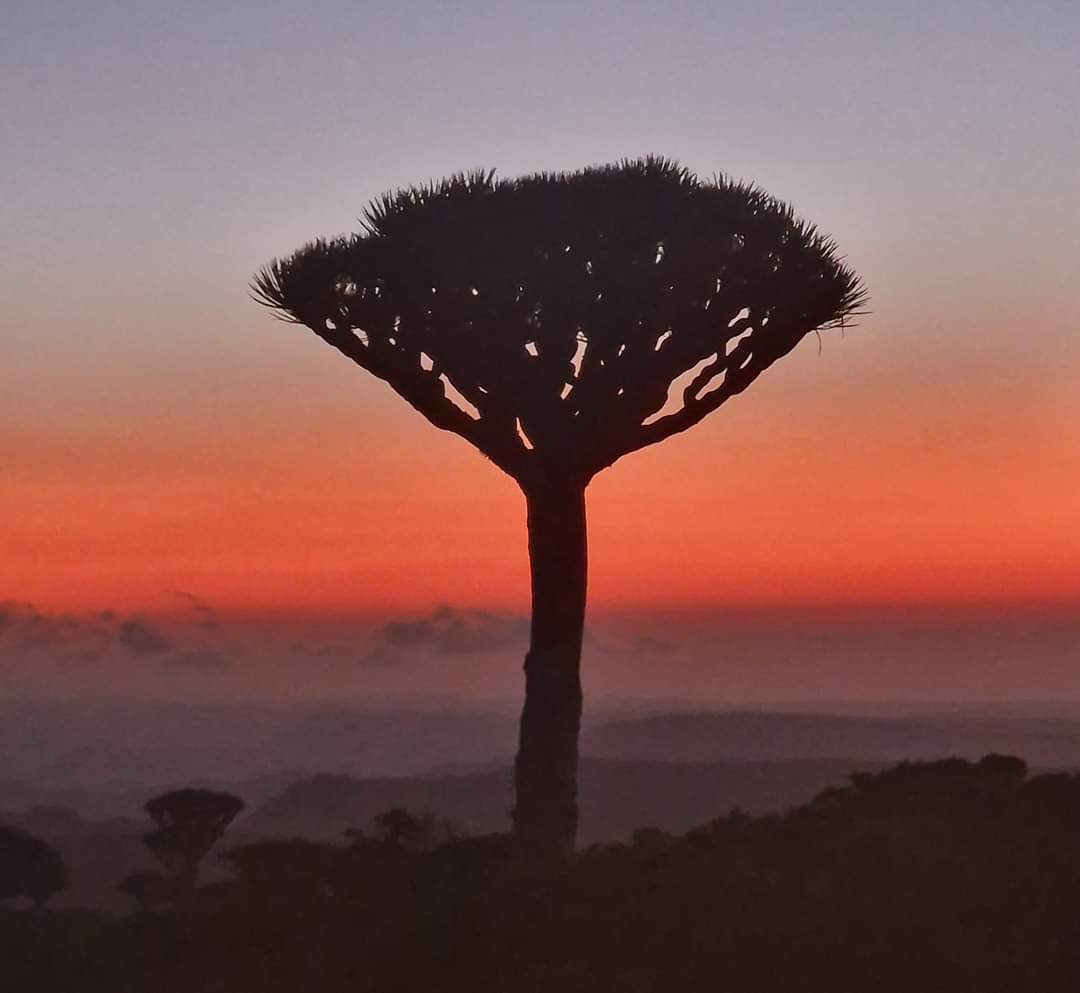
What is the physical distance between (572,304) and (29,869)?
949 inches

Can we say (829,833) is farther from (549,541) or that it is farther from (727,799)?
(727,799)

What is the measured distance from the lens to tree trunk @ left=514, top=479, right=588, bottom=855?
49.7 ft

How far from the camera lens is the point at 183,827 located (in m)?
34.7

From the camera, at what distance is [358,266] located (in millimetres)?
15445

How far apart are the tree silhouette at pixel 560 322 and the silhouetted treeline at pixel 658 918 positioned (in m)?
2.32

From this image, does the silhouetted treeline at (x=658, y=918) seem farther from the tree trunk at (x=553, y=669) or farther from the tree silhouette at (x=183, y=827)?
the tree silhouette at (x=183, y=827)

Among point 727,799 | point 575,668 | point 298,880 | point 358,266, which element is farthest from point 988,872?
point 727,799

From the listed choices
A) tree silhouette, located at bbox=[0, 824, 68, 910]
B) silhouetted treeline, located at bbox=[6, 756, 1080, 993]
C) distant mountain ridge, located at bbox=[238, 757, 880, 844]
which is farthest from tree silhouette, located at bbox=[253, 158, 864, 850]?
distant mountain ridge, located at bbox=[238, 757, 880, 844]

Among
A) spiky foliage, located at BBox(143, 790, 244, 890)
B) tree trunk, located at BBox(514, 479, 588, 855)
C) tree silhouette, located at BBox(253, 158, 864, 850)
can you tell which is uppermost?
tree silhouette, located at BBox(253, 158, 864, 850)

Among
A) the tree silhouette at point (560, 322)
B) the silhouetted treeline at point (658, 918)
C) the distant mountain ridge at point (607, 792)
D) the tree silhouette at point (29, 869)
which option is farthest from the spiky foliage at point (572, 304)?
the distant mountain ridge at point (607, 792)

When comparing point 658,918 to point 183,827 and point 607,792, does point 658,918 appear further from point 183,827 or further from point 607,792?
point 607,792

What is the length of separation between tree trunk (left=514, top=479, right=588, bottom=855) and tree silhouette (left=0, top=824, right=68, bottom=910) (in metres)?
20.8

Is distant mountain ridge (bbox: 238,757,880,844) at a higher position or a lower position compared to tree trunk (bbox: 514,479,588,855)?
lower

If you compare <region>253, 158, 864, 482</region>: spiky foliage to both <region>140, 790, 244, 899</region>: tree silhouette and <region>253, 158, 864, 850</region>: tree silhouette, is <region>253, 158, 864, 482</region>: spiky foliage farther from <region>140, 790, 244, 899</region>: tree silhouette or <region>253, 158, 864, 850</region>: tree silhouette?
<region>140, 790, 244, 899</region>: tree silhouette
